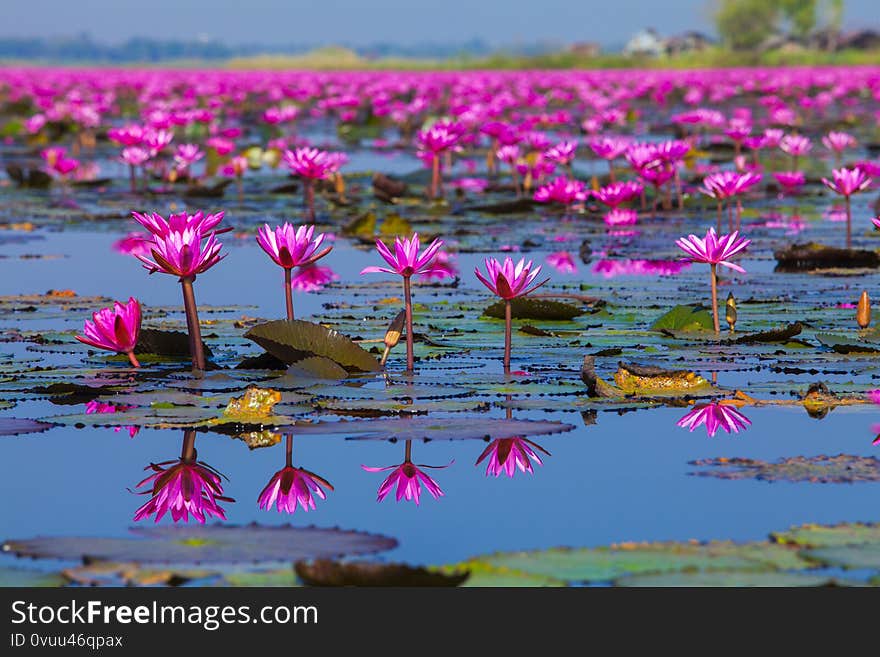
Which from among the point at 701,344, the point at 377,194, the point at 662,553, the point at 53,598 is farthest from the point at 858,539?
the point at 377,194

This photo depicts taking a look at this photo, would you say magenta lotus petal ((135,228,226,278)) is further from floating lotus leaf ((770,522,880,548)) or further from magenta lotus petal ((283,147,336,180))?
magenta lotus petal ((283,147,336,180))

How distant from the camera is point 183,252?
4348 mm

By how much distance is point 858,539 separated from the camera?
2.91 metres

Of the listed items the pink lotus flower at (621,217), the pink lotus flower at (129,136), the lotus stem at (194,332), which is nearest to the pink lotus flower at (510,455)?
the lotus stem at (194,332)

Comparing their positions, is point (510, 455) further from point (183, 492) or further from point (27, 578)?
point (27, 578)

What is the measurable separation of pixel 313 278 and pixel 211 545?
4320 mm

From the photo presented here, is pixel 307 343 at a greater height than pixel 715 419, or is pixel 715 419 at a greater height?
pixel 307 343

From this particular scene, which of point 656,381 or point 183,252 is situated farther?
point 183,252

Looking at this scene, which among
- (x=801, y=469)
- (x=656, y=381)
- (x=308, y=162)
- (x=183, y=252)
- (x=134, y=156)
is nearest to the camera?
(x=801, y=469)

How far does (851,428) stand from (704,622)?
4.89 ft

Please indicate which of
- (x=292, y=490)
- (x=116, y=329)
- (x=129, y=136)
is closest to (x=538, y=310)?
(x=116, y=329)

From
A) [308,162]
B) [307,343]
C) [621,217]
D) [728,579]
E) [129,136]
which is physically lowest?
[728,579]

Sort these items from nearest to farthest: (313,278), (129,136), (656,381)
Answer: (656,381) < (313,278) < (129,136)

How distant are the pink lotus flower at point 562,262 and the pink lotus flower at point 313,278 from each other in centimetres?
110
